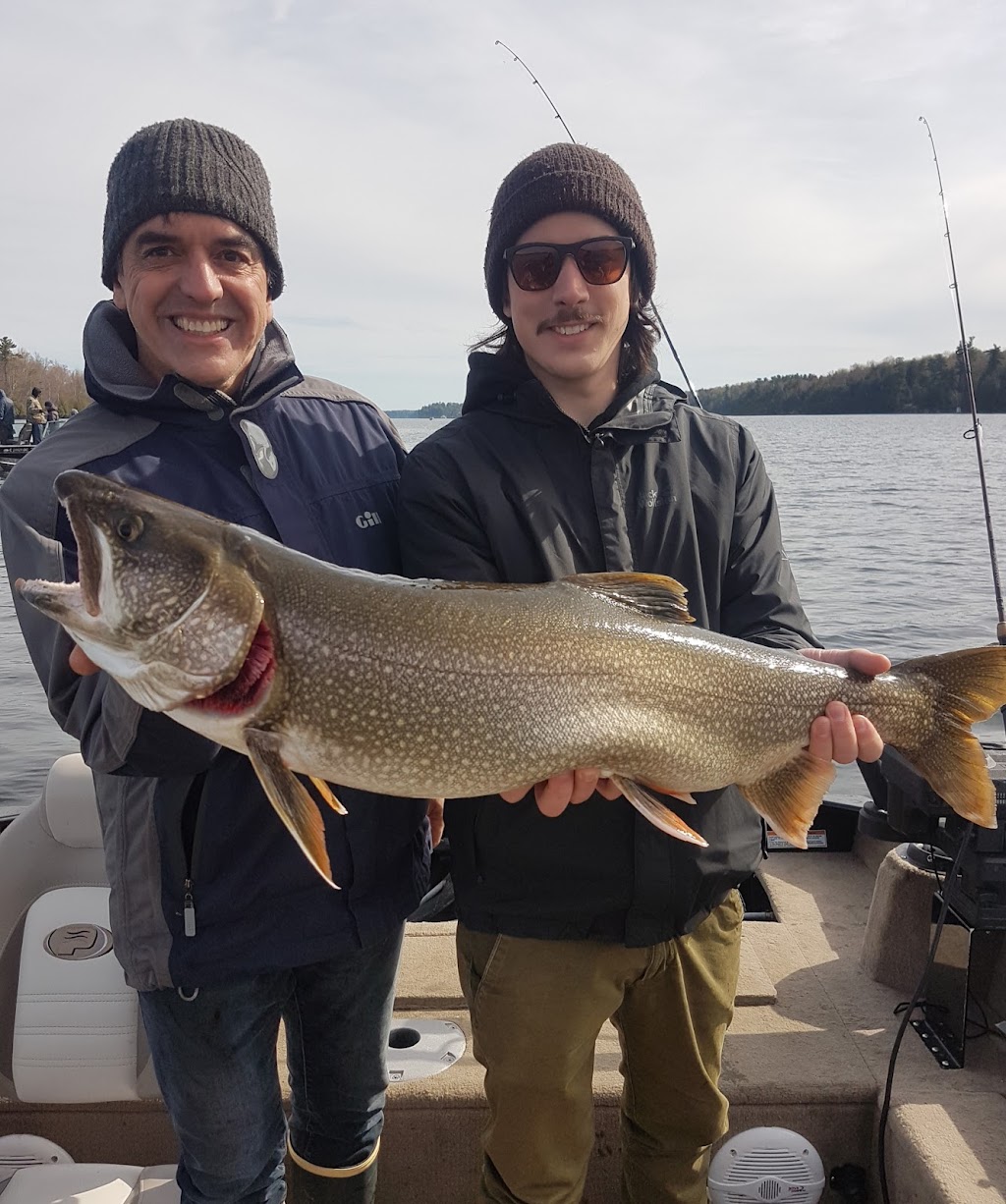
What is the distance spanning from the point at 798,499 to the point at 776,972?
86.4 feet

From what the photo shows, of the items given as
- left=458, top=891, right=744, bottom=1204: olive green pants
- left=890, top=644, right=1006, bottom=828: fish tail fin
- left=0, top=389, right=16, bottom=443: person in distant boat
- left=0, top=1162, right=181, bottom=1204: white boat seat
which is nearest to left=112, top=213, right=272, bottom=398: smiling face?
left=458, top=891, right=744, bottom=1204: olive green pants

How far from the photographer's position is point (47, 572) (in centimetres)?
230

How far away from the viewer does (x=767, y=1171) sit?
118 inches

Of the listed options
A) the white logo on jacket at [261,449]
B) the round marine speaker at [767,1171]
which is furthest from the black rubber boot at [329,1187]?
the white logo on jacket at [261,449]

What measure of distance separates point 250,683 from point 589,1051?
1418 millimetres

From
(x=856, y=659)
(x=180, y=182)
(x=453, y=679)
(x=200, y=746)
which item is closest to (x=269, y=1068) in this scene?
(x=200, y=746)

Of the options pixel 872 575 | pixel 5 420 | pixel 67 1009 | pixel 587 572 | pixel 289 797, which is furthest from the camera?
pixel 5 420

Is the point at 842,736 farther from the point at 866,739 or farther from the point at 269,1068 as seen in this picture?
the point at 269,1068

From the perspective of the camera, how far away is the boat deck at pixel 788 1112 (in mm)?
2867

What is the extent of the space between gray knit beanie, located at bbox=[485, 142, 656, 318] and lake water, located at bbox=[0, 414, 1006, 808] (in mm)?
4803

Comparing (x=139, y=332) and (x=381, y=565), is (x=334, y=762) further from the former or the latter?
(x=139, y=332)

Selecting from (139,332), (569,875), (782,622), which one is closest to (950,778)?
(782,622)

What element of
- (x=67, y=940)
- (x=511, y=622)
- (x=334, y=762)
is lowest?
(x=67, y=940)

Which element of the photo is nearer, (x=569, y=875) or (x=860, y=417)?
(x=569, y=875)
